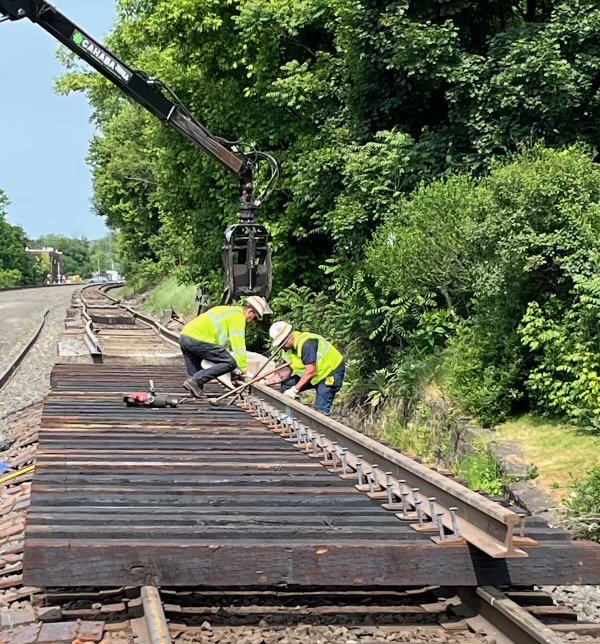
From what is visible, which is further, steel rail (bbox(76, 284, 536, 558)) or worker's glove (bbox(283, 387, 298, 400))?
worker's glove (bbox(283, 387, 298, 400))

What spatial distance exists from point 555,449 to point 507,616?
17.6ft

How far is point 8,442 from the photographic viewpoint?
10.9m

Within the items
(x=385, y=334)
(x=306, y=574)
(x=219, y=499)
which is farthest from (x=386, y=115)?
(x=306, y=574)

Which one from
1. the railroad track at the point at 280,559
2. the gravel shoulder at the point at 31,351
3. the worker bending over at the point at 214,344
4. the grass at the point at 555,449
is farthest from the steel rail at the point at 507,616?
the gravel shoulder at the point at 31,351

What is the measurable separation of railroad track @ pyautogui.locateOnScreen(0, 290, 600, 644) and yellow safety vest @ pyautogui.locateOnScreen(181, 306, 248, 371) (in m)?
3.88

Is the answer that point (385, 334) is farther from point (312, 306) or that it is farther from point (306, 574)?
point (306, 574)

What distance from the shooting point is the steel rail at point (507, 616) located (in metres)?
3.84

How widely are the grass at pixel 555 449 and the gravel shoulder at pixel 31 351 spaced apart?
6.37 meters

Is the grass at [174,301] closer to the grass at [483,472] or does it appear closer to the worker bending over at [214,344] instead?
the worker bending over at [214,344]

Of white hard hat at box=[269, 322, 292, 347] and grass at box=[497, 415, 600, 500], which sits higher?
white hard hat at box=[269, 322, 292, 347]

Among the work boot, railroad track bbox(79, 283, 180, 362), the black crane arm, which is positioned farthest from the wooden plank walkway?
the black crane arm

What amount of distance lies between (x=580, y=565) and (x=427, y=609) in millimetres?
819

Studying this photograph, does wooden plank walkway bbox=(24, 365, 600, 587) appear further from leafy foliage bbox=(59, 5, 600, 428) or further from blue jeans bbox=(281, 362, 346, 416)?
leafy foliage bbox=(59, 5, 600, 428)

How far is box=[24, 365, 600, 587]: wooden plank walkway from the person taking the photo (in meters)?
4.25
